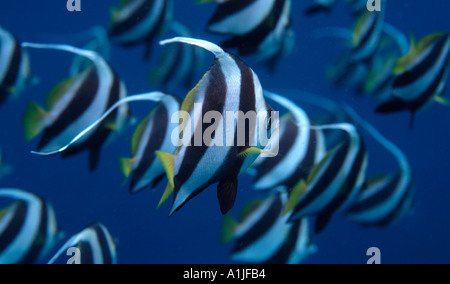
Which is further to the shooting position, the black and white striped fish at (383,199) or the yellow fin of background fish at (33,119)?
the black and white striped fish at (383,199)

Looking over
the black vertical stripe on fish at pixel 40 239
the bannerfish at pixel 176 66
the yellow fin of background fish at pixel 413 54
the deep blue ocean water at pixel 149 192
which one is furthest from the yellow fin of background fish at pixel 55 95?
the deep blue ocean water at pixel 149 192

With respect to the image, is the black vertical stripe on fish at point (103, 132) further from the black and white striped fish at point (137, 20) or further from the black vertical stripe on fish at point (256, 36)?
the black and white striped fish at point (137, 20)

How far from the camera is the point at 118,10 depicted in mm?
2953

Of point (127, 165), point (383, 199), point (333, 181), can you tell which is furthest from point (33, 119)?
point (383, 199)

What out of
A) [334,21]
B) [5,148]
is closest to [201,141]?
[5,148]

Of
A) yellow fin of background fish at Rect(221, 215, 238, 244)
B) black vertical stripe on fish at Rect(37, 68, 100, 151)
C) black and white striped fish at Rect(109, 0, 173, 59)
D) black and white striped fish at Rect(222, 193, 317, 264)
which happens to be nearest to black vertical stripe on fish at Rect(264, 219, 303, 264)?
black and white striped fish at Rect(222, 193, 317, 264)

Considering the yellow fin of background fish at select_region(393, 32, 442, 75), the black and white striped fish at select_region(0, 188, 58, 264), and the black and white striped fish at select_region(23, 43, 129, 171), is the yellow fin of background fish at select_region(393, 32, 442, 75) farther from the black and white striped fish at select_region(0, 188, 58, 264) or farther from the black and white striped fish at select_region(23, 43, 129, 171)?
the black and white striped fish at select_region(0, 188, 58, 264)

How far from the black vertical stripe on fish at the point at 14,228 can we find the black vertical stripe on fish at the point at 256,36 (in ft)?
5.13

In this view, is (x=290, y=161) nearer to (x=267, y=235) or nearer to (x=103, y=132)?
(x=267, y=235)

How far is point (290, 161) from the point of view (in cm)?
230

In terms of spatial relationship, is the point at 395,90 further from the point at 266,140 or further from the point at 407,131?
the point at 407,131

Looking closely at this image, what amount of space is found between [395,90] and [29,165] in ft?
27.4

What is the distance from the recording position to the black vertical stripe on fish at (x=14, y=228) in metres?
2.24

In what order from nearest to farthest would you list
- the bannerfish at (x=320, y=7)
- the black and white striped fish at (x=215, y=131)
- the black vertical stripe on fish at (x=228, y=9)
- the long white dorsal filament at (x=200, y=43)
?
1. the long white dorsal filament at (x=200, y=43)
2. the black and white striped fish at (x=215, y=131)
3. the black vertical stripe on fish at (x=228, y=9)
4. the bannerfish at (x=320, y=7)
